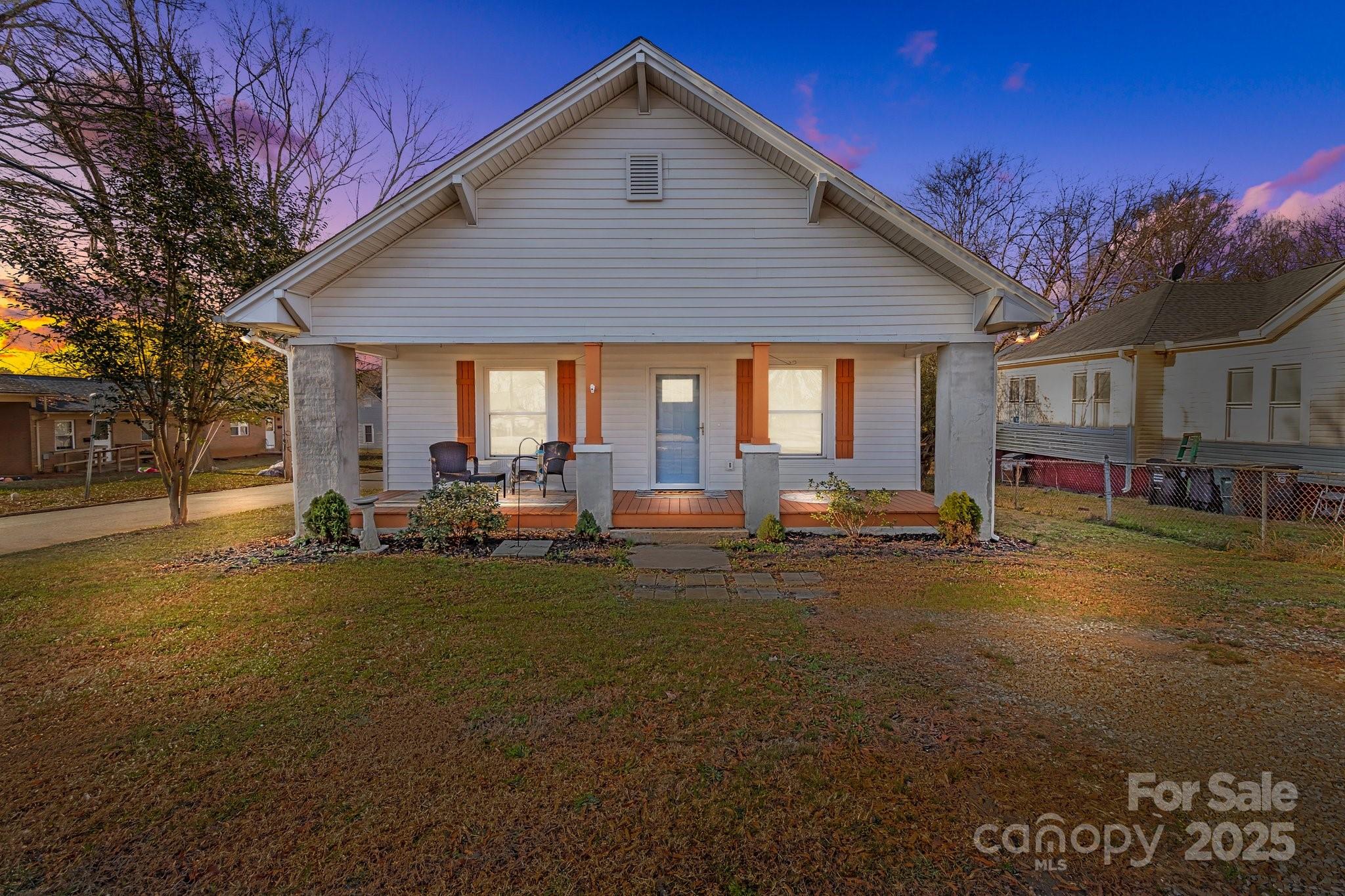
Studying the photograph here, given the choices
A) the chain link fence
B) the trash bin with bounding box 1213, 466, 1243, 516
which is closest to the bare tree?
the chain link fence

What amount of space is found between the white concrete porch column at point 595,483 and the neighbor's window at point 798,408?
3.58 metres

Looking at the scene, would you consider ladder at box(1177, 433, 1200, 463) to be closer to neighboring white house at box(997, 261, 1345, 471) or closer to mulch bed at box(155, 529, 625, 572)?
neighboring white house at box(997, 261, 1345, 471)

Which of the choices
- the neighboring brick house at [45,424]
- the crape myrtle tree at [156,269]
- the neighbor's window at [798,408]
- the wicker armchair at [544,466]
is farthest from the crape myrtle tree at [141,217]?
the neighbor's window at [798,408]

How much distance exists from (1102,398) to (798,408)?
11.3m

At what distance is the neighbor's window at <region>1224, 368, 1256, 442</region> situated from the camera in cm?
1262

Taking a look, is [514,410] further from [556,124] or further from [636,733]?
[636,733]

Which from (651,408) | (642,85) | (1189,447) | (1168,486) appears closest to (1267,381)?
(1189,447)

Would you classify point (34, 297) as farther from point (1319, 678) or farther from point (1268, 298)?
point (1268, 298)

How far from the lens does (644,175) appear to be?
8.05 metres

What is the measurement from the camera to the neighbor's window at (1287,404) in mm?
11578

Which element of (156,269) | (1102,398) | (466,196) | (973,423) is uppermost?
(466,196)

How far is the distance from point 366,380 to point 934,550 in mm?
26371

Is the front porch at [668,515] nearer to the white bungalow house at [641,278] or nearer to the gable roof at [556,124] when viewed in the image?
the white bungalow house at [641,278]

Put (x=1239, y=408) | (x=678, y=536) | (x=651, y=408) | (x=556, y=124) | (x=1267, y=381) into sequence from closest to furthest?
(x=556, y=124) < (x=678, y=536) < (x=651, y=408) < (x=1267, y=381) < (x=1239, y=408)
